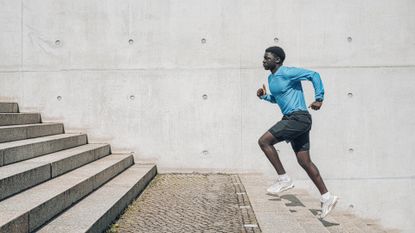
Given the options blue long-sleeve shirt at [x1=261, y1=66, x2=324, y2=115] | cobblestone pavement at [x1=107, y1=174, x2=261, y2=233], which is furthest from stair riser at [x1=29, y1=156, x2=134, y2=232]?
blue long-sleeve shirt at [x1=261, y1=66, x2=324, y2=115]

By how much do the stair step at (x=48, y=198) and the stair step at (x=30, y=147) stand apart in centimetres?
46

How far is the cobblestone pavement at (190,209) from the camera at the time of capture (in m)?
4.21

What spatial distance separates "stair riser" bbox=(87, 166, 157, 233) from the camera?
12.4 feet

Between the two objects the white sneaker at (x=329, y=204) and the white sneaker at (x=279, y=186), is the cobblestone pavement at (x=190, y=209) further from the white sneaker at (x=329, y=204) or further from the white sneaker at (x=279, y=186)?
the white sneaker at (x=329, y=204)

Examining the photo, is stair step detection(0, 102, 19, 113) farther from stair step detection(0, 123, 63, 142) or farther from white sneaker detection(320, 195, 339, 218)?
white sneaker detection(320, 195, 339, 218)

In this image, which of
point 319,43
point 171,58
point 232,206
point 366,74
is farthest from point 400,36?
point 232,206

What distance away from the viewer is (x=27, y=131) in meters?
6.16

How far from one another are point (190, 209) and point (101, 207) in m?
1.12

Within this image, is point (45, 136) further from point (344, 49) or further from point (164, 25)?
point (344, 49)

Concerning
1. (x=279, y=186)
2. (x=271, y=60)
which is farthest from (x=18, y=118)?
(x=279, y=186)

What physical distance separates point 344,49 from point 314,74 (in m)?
3.59

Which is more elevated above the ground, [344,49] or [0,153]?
[344,49]

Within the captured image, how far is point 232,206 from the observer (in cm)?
514

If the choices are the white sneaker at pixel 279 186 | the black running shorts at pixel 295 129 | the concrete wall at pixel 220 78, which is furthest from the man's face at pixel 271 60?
the concrete wall at pixel 220 78
